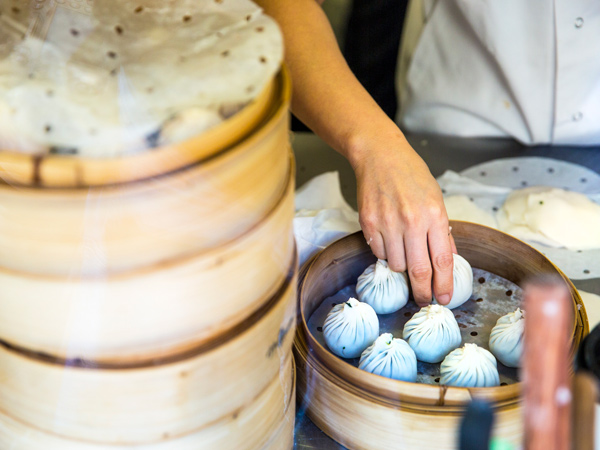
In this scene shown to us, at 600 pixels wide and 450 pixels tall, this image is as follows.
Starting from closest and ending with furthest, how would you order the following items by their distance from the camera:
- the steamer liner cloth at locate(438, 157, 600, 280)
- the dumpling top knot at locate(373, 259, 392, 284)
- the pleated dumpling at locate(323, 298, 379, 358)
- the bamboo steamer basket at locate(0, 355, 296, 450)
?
the bamboo steamer basket at locate(0, 355, 296, 450), the pleated dumpling at locate(323, 298, 379, 358), the dumpling top knot at locate(373, 259, 392, 284), the steamer liner cloth at locate(438, 157, 600, 280)

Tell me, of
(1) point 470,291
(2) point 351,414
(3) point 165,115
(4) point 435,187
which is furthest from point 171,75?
(1) point 470,291

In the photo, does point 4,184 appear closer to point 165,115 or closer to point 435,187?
point 165,115

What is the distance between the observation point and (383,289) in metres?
1.21

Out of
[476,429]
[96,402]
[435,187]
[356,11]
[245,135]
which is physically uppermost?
[245,135]

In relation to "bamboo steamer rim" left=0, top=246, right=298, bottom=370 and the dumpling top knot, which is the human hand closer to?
the dumpling top knot

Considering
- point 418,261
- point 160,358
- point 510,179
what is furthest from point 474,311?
point 160,358

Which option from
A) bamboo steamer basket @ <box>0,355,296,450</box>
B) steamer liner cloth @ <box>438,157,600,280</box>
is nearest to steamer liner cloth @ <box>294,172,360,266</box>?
steamer liner cloth @ <box>438,157,600,280</box>

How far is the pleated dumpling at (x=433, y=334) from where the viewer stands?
110cm

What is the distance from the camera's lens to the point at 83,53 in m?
0.57

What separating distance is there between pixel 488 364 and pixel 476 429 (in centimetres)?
67

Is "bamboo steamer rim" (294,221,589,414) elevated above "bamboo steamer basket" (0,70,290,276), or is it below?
below

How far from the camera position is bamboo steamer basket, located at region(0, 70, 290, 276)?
0.49 m

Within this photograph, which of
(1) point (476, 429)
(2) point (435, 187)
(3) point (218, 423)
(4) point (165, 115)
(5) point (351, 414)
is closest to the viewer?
(1) point (476, 429)

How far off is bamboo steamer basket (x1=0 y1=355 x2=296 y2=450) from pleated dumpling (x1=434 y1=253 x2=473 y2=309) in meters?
0.53
